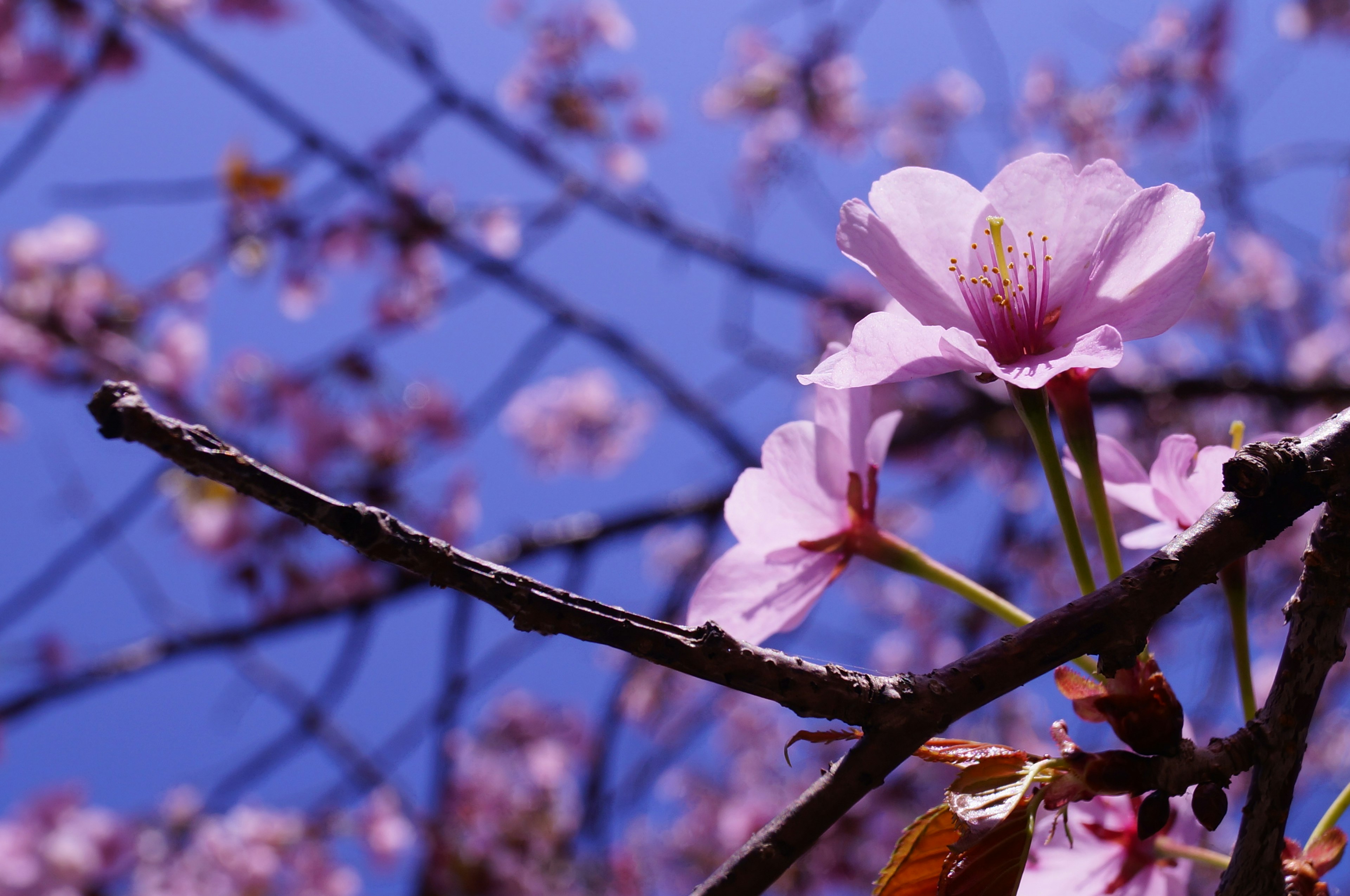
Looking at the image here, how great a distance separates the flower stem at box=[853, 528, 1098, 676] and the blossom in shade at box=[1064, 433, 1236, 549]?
147 mm

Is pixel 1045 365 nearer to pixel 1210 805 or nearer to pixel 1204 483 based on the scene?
pixel 1204 483

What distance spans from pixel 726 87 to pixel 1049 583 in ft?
14.6

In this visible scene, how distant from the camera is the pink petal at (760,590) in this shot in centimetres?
85

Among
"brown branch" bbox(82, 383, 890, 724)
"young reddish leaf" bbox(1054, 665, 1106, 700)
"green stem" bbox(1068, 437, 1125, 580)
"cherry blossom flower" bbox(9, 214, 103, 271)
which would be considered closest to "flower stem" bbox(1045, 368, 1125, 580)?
"green stem" bbox(1068, 437, 1125, 580)

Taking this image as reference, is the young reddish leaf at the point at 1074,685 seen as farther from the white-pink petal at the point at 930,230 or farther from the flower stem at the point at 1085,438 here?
→ the white-pink petal at the point at 930,230

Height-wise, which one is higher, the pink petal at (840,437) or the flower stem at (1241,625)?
the pink petal at (840,437)

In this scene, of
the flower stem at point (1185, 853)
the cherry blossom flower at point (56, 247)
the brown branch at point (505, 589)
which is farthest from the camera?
the cherry blossom flower at point (56, 247)

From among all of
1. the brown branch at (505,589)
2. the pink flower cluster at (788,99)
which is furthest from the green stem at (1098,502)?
the pink flower cluster at (788,99)

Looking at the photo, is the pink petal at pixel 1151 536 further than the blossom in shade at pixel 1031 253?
Yes

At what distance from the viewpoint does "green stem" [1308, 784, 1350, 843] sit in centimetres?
72

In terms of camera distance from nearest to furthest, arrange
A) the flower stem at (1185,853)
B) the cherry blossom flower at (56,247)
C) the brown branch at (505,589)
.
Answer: the brown branch at (505,589)
the flower stem at (1185,853)
the cherry blossom flower at (56,247)

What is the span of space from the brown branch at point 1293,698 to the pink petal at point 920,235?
0.33 m

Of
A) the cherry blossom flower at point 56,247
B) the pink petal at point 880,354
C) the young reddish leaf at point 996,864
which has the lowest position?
the young reddish leaf at point 996,864

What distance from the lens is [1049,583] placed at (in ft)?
20.5
